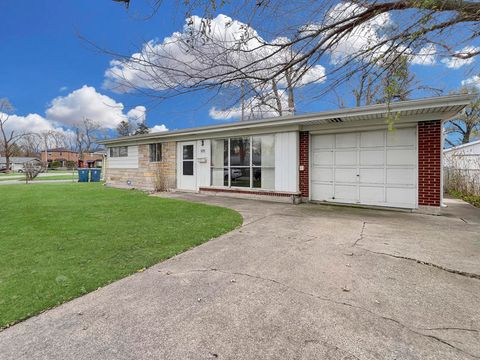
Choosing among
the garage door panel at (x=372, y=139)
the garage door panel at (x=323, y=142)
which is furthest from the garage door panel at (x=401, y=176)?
the garage door panel at (x=323, y=142)

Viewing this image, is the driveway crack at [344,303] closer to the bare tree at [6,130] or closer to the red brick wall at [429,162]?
the red brick wall at [429,162]

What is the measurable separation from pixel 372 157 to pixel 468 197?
5.20 metres

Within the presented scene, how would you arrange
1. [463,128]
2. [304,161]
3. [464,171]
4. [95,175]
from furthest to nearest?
[463,128] < [95,175] < [464,171] < [304,161]

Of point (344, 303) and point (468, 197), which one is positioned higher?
point (468, 197)

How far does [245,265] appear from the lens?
133 inches

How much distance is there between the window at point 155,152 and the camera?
13.0 m

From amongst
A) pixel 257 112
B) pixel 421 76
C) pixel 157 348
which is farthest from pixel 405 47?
pixel 157 348

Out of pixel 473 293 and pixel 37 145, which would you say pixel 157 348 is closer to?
pixel 473 293

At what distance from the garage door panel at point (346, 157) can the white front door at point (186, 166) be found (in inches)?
237

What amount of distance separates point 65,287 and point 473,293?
4.21 meters

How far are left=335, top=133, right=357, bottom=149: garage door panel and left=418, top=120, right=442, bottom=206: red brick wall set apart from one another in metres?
1.68

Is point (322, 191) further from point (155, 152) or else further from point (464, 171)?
point (155, 152)

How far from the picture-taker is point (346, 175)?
811 centimetres

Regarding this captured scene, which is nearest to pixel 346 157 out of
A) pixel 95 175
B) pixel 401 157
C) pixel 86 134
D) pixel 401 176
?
pixel 401 157
